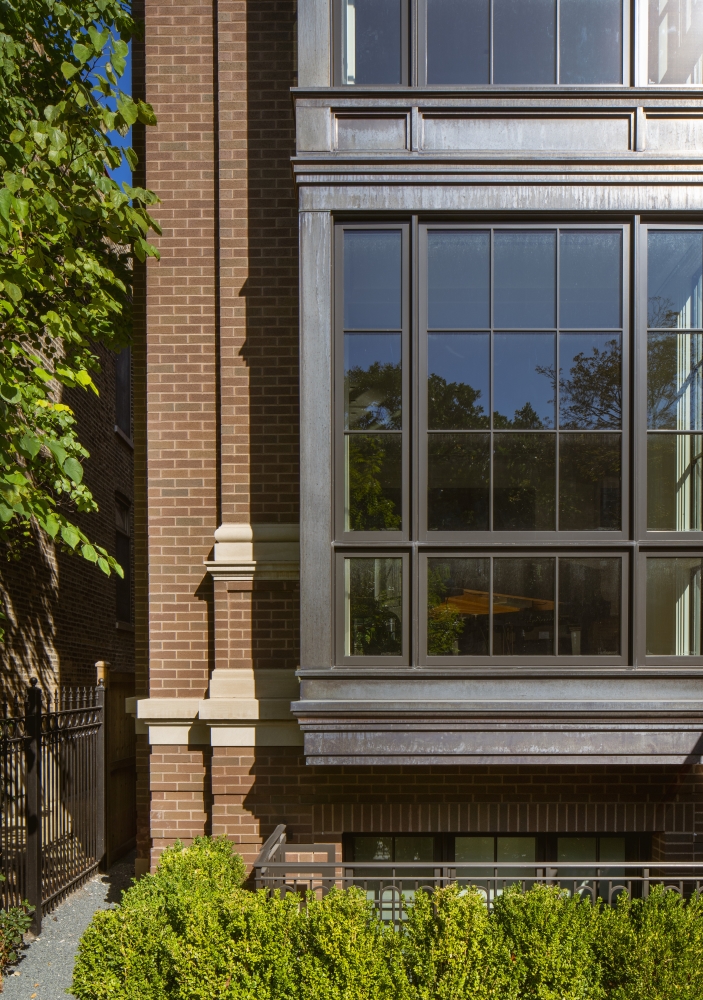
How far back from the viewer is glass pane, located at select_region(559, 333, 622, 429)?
5660 millimetres

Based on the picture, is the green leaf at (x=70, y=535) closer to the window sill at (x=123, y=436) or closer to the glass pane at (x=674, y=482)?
the glass pane at (x=674, y=482)

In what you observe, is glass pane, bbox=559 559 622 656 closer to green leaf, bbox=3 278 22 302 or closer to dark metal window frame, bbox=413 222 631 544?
dark metal window frame, bbox=413 222 631 544

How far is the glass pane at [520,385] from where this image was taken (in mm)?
5668

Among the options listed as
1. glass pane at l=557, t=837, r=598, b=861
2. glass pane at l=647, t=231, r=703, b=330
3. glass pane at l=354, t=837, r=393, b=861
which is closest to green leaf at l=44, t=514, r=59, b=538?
glass pane at l=354, t=837, r=393, b=861

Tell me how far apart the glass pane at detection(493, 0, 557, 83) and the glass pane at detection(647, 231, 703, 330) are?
1.54 m

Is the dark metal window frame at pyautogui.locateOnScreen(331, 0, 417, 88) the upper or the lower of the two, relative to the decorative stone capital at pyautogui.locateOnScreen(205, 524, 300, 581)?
upper

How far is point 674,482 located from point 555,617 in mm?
1358

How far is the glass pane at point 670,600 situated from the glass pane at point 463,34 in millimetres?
3902

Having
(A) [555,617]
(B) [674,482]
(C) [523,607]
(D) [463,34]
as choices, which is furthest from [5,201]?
(B) [674,482]

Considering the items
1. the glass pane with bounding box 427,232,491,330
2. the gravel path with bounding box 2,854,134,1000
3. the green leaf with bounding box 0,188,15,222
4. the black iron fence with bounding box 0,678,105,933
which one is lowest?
the gravel path with bounding box 2,854,134,1000

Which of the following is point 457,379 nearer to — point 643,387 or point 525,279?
point 525,279

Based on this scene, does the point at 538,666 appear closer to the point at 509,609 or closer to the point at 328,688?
the point at 509,609

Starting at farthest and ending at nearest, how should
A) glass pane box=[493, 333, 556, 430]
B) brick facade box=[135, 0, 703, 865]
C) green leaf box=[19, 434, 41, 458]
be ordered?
brick facade box=[135, 0, 703, 865] → glass pane box=[493, 333, 556, 430] → green leaf box=[19, 434, 41, 458]

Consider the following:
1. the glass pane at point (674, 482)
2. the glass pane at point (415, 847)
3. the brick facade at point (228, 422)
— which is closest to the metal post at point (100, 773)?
the brick facade at point (228, 422)
